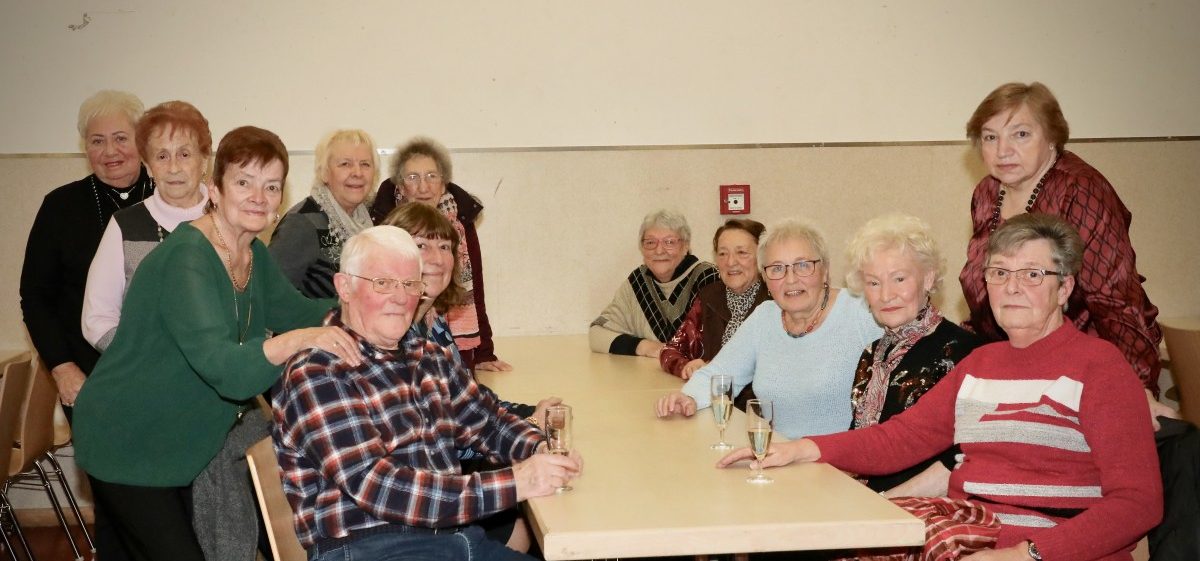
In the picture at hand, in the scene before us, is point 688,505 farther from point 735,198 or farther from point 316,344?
point 735,198

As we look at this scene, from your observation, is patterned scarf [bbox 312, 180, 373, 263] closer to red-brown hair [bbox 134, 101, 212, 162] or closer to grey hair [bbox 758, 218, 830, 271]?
red-brown hair [bbox 134, 101, 212, 162]

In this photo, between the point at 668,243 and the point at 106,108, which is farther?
the point at 668,243

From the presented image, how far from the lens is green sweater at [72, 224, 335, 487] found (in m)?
2.46

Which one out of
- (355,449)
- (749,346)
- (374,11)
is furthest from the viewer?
(374,11)

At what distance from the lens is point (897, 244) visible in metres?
2.82

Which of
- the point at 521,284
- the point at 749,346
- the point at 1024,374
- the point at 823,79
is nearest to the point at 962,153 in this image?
the point at 823,79

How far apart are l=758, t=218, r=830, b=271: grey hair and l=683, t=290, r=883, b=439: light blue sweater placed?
139 millimetres

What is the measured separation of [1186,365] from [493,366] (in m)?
2.42

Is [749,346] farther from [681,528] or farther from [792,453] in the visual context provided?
[681,528]

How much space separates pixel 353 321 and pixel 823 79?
3588 millimetres

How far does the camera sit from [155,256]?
253 cm

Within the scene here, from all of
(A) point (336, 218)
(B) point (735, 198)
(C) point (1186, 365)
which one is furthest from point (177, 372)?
(B) point (735, 198)

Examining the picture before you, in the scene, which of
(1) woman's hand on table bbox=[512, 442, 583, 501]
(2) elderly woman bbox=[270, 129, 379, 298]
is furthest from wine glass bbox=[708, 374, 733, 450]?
(2) elderly woman bbox=[270, 129, 379, 298]

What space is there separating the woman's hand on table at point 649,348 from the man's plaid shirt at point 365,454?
6.92ft
